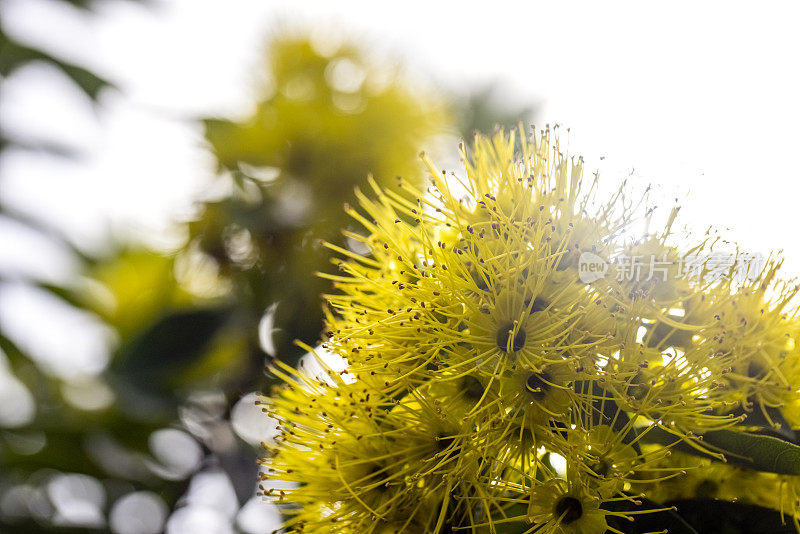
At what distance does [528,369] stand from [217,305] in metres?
0.96

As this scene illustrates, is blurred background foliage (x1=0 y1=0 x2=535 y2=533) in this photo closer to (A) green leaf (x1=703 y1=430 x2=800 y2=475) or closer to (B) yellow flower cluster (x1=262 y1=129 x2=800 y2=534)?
(B) yellow flower cluster (x1=262 y1=129 x2=800 y2=534)

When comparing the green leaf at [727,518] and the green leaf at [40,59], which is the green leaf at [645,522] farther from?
the green leaf at [40,59]

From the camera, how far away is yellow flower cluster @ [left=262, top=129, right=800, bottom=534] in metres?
0.81

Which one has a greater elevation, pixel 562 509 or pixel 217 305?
pixel 217 305

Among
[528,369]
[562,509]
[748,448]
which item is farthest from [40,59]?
[748,448]

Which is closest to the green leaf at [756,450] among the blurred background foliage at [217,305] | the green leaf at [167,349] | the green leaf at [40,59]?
the blurred background foliage at [217,305]

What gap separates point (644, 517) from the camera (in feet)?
2.74

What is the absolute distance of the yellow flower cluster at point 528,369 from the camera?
81 centimetres

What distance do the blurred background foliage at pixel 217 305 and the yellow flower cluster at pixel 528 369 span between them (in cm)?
47

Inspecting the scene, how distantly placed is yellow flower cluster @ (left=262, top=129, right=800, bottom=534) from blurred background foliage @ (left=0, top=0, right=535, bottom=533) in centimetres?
47

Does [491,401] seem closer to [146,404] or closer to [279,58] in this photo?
[146,404]

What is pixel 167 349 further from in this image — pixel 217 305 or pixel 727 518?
pixel 727 518

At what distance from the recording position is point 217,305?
1586mm

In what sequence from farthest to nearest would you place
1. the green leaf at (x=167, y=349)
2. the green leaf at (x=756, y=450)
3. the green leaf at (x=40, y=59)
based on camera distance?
1. the green leaf at (x=40, y=59)
2. the green leaf at (x=167, y=349)
3. the green leaf at (x=756, y=450)
